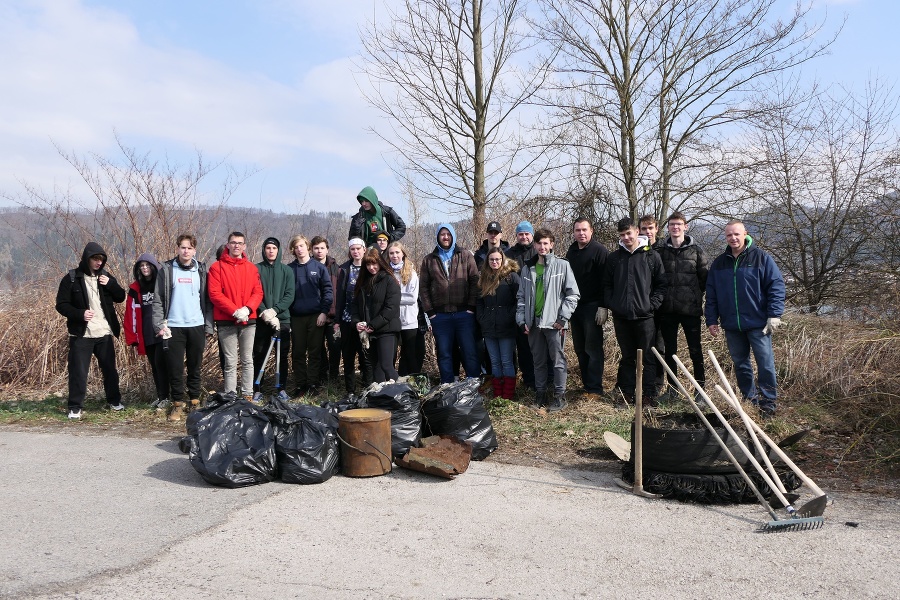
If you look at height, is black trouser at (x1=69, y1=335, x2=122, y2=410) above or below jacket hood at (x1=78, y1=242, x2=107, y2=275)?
below

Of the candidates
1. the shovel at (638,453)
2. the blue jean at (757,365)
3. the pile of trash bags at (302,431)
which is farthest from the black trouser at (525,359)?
the shovel at (638,453)

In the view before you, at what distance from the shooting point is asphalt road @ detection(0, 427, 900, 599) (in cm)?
351

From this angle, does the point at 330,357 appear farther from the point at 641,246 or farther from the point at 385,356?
the point at 641,246

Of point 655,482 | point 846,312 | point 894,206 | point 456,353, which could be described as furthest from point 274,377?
point 894,206

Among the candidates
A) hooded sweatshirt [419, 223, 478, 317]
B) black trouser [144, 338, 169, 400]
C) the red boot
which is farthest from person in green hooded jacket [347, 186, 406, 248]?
black trouser [144, 338, 169, 400]

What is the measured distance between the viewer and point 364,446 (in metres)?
5.52

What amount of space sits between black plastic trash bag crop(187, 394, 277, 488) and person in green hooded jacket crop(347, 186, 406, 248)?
4.12m

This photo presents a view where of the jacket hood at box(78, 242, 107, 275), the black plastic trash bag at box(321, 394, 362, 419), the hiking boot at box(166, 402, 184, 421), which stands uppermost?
the jacket hood at box(78, 242, 107, 275)

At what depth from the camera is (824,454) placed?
5.75m

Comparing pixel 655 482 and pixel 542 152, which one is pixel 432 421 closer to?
pixel 655 482

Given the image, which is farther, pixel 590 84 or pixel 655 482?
pixel 590 84

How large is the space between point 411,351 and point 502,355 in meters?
1.18

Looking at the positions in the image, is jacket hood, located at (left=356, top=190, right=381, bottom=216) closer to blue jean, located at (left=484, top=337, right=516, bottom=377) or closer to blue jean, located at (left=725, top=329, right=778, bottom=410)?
blue jean, located at (left=484, top=337, right=516, bottom=377)

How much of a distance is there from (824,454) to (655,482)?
6.20ft
